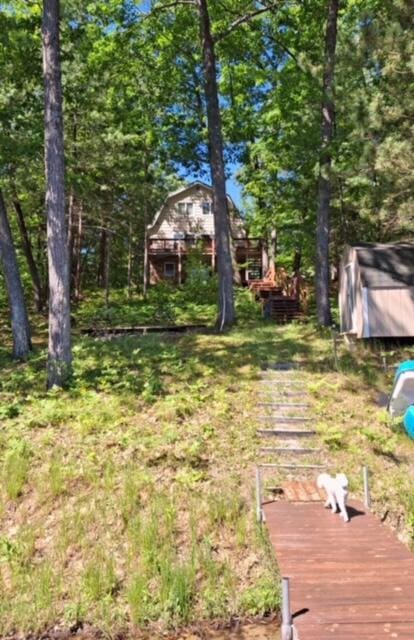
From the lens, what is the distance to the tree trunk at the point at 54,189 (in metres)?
9.36

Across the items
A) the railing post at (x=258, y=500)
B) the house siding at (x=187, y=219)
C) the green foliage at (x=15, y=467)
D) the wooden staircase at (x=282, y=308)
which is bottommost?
the railing post at (x=258, y=500)

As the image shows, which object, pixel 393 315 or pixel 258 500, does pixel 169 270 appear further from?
pixel 258 500

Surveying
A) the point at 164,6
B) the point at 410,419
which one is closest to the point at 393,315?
the point at 410,419

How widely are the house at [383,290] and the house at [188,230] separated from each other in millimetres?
15303

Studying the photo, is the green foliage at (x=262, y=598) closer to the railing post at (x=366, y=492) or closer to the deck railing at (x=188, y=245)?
the railing post at (x=366, y=492)

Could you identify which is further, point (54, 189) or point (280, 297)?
point (280, 297)

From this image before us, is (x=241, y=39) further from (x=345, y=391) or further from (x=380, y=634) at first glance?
(x=380, y=634)

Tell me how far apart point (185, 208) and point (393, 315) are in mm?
19441

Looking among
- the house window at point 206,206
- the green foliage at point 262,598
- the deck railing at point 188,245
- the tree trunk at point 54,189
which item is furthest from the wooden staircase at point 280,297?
the green foliage at point 262,598

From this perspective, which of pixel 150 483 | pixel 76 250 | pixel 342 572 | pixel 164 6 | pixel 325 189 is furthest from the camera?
pixel 76 250

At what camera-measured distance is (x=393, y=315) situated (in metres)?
11.9

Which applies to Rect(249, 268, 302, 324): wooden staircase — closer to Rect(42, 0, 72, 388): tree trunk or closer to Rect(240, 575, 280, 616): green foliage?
Rect(42, 0, 72, 388): tree trunk

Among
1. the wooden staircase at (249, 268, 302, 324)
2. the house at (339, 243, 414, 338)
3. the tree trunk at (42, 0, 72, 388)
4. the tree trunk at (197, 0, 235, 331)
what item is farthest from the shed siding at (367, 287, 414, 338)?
the tree trunk at (42, 0, 72, 388)

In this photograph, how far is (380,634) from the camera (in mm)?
3619
